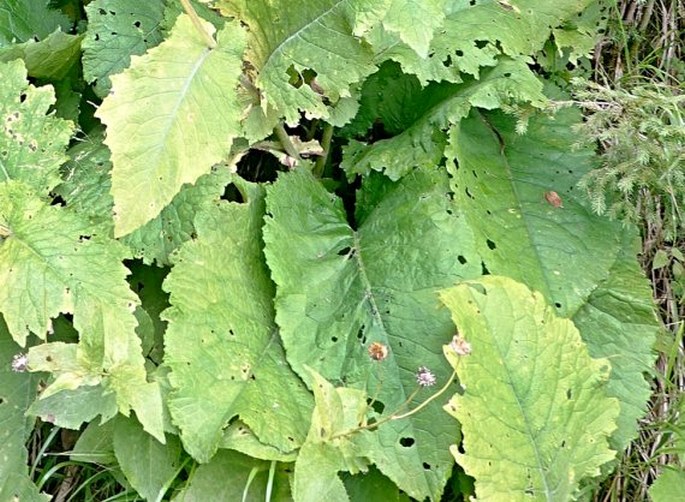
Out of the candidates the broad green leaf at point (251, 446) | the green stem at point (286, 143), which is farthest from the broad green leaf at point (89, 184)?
the broad green leaf at point (251, 446)

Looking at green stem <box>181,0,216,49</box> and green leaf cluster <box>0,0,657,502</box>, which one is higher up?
green stem <box>181,0,216,49</box>

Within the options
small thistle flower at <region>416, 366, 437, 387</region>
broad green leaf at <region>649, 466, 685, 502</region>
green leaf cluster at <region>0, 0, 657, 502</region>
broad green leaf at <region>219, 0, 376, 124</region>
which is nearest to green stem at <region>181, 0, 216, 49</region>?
green leaf cluster at <region>0, 0, 657, 502</region>

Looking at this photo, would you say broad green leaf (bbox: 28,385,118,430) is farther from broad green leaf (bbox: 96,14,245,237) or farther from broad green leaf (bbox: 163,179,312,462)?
broad green leaf (bbox: 96,14,245,237)

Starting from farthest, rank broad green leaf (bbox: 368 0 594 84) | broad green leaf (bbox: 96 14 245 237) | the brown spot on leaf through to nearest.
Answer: the brown spot on leaf → broad green leaf (bbox: 368 0 594 84) → broad green leaf (bbox: 96 14 245 237)

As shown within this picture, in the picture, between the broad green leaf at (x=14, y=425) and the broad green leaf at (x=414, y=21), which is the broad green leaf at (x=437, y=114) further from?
the broad green leaf at (x=14, y=425)

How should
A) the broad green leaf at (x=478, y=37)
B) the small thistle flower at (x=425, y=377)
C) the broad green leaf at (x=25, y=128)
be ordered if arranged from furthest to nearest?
the broad green leaf at (x=478, y=37), the broad green leaf at (x=25, y=128), the small thistle flower at (x=425, y=377)

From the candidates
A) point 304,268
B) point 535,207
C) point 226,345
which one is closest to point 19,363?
point 226,345

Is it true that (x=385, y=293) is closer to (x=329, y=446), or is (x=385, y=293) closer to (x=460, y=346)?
(x=460, y=346)

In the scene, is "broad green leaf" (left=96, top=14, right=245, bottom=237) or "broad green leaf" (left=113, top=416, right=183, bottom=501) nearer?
"broad green leaf" (left=96, top=14, right=245, bottom=237)
